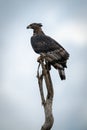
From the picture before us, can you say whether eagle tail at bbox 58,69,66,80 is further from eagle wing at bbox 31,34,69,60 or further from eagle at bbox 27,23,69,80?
eagle wing at bbox 31,34,69,60

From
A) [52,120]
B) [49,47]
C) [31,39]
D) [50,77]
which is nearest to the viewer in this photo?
[52,120]

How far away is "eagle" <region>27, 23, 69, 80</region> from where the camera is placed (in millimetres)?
12148

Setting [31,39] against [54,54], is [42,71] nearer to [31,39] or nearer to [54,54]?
[54,54]

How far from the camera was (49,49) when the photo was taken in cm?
1288

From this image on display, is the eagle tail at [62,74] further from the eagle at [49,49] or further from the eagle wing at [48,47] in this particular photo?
the eagle wing at [48,47]

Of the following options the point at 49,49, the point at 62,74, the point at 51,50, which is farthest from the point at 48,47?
the point at 62,74

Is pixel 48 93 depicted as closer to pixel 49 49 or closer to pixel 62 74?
pixel 62 74

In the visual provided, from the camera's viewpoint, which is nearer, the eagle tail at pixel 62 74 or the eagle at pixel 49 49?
the eagle tail at pixel 62 74

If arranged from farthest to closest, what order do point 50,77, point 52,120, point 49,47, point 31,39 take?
point 31,39, point 49,47, point 50,77, point 52,120

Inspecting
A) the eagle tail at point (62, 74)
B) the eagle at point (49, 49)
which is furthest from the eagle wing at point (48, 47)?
the eagle tail at point (62, 74)

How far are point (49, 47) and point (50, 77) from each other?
5.10ft

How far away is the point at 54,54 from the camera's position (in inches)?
491

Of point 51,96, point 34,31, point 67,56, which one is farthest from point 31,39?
→ point 51,96

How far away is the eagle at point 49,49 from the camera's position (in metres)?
12.1
